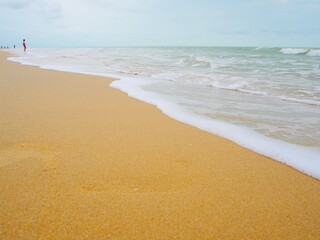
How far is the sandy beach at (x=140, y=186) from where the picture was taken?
4.61ft

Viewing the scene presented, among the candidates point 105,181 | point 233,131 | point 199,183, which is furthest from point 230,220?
point 233,131

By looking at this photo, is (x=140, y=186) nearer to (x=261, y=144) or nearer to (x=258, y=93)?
(x=261, y=144)

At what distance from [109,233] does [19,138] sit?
5.33ft

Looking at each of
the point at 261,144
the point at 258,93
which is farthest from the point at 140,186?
the point at 258,93

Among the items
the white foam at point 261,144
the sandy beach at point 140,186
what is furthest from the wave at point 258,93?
the sandy beach at point 140,186

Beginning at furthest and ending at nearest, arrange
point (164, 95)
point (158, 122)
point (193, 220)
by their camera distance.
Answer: point (164, 95)
point (158, 122)
point (193, 220)

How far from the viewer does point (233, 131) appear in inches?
117

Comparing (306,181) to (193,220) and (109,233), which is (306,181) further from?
(109,233)

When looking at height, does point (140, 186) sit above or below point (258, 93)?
below

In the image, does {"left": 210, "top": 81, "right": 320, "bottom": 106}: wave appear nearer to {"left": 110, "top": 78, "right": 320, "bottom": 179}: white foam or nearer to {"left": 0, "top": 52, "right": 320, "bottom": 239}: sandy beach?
{"left": 110, "top": 78, "right": 320, "bottom": 179}: white foam

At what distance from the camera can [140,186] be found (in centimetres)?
180

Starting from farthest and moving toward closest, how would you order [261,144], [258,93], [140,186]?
[258,93], [261,144], [140,186]

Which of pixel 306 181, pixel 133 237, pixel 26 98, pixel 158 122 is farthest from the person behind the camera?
pixel 26 98

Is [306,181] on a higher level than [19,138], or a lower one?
lower
